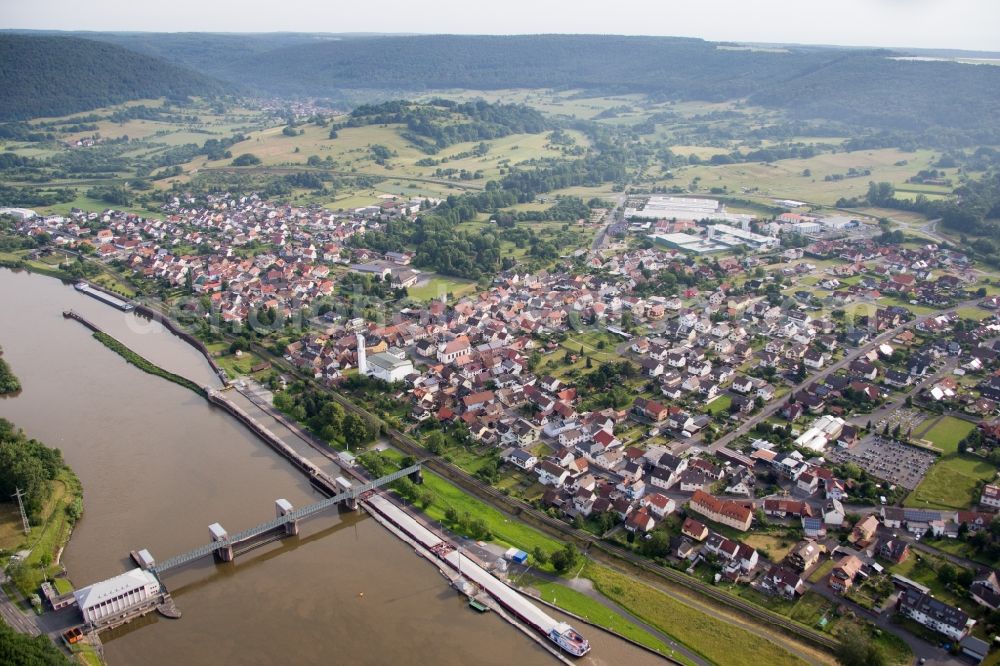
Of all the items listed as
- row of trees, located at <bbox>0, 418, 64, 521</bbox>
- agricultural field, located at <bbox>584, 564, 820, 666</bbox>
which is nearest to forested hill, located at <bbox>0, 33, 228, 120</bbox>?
row of trees, located at <bbox>0, 418, 64, 521</bbox>

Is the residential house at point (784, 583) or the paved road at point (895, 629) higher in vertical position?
the residential house at point (784, 583)

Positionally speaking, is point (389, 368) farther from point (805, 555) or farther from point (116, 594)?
point (805, 555)

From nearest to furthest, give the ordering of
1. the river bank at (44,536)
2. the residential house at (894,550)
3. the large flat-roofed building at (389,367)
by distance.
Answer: the river bank at (44,536) < the residential house at (894,550) < the large flat-roofed building at (389,367)

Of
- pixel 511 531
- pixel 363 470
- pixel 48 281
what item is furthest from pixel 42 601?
pixel 48 281

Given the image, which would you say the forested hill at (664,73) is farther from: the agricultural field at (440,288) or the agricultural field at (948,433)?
the agricultural field at (948,433)

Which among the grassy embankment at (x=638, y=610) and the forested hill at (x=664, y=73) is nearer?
the grassy embankment at (x=638, y=610)

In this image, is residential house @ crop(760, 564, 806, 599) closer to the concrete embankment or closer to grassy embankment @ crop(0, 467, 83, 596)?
the concrete embankment

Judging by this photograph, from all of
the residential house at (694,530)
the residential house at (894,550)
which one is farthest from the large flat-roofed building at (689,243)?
the residential house at (694,530)
